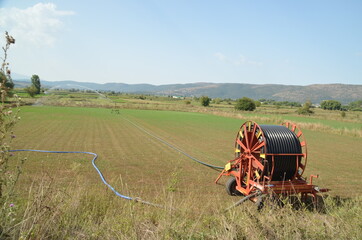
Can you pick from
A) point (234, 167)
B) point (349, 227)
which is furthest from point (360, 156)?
point (349, 227)

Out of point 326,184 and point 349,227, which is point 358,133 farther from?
point 349,227

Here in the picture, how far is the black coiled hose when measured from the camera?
8.38 m

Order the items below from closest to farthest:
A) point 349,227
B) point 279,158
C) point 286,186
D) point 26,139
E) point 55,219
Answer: point 55,219
point 349,227
point 286,186
point 279,158
point 26,139

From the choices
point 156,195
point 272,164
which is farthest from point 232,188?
point 156,195

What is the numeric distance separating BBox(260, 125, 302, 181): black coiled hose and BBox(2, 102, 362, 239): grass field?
134cm

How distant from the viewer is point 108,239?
397 centimetres

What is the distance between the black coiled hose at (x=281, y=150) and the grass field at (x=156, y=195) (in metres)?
1.34

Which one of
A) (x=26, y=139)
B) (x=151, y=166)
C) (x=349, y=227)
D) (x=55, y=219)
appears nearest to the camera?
(x=55, y=219)

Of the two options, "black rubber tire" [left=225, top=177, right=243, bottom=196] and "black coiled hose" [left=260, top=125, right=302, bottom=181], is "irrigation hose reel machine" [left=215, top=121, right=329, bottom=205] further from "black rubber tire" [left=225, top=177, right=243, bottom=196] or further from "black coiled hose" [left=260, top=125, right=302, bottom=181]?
"black rubber tire" [left=225, top=177, right=243, bottom=196]

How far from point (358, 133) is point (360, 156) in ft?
48.2

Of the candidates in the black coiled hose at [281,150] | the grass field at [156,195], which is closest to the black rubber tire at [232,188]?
the grass field at [156,195]

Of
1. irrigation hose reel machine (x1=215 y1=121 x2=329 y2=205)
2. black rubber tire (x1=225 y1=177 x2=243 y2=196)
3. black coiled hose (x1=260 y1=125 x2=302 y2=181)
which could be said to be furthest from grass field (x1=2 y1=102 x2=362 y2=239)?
black coiled hose (x1=260 y1=125 x2=302 y2=181)

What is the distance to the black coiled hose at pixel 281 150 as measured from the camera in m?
8.38

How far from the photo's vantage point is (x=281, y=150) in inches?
331
